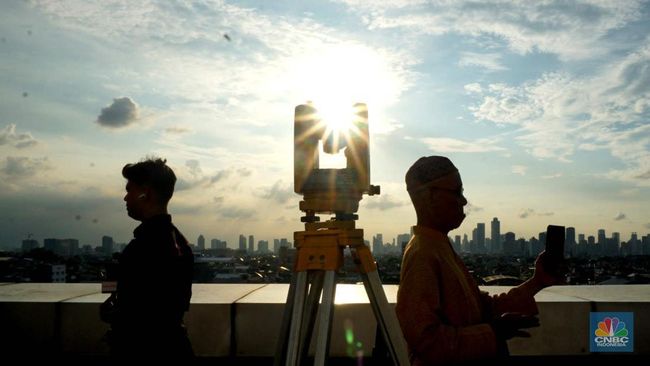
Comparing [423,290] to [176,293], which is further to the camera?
[176,293]

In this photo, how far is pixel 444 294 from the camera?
2.50 meters

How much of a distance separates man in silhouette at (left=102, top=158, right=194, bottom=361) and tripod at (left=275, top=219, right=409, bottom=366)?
609mm

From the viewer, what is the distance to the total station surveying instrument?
3014mm

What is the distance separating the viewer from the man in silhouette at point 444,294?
2326 millimetres

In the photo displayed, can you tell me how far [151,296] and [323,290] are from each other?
0.92 metres

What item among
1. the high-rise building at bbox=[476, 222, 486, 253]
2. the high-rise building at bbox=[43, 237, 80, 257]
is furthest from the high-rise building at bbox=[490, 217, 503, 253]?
the high-rise building at bbox=[43, 237, 80, 257]

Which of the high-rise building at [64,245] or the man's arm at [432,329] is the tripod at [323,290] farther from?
the high-rise building at [64,245]

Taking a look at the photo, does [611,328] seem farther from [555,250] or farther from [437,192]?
[437,192]

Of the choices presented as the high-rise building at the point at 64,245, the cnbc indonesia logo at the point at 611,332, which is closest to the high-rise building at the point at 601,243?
the high-rise building at the point at 64,245

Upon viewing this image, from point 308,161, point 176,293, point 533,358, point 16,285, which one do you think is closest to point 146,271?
point 176,293

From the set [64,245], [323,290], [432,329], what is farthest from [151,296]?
[64,245]

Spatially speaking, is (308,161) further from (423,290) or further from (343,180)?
(423,290)

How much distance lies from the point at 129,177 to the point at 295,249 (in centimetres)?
108

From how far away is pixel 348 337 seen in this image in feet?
16.9
